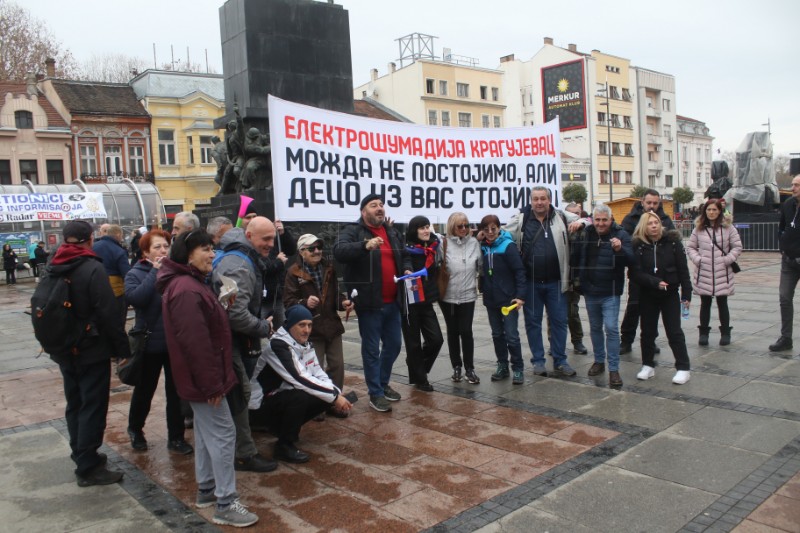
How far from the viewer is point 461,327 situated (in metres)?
6.71

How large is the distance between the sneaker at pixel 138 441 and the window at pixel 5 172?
4101cm

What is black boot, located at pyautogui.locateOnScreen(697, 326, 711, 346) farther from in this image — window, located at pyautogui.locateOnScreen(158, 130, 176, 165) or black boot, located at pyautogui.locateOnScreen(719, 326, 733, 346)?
window, located at pyautogui.locateOnScreen(158, 130, 176, 165)

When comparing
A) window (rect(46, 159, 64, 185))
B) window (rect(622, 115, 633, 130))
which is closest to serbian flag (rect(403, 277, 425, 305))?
window (rect(46, 159, 64, 185))

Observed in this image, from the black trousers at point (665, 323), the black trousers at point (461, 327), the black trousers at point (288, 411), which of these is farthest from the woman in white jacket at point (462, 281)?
the black trousers at point (288, 411)

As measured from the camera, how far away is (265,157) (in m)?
11.2

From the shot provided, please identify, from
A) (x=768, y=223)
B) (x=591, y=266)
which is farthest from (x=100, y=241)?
(x=768, y=223)

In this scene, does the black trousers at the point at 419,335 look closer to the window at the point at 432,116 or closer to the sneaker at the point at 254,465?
the sneaker at the point at 254,465

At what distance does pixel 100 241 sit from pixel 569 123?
30.6 meters

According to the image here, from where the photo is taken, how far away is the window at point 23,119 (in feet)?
132

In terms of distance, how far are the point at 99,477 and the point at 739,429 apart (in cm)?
467

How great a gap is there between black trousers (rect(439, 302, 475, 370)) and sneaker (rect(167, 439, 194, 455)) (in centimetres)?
272

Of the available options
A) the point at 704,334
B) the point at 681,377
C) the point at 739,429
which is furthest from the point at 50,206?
the point at 739,429

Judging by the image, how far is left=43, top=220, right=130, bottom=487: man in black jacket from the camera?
445cm

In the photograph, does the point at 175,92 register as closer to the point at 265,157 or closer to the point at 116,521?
the point at 265,157
